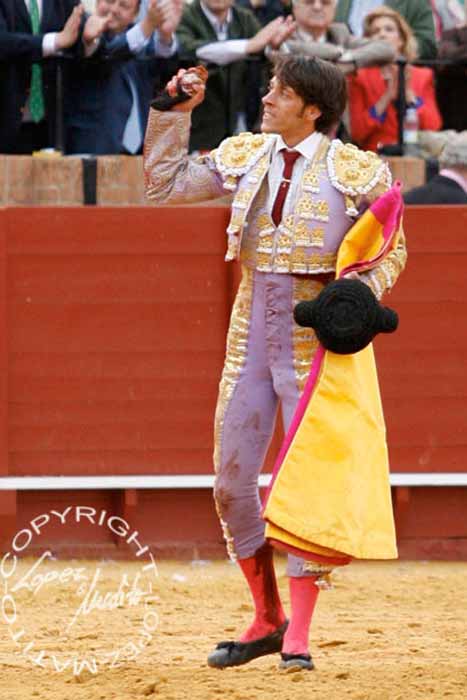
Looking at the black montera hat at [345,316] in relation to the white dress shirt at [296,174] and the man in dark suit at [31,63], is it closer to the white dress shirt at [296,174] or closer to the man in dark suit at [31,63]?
the white dress shirt at [296,174]

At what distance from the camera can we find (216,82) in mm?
7723

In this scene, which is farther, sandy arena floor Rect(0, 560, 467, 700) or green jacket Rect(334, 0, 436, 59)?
green jacket Rect(334, 0, 436, 59)

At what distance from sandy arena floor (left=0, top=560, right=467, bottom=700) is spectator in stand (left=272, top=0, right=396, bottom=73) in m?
2.19

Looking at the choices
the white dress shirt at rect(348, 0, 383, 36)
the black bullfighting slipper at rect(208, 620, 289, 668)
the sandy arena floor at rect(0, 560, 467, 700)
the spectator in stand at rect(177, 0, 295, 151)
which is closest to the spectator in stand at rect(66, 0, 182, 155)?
the spectator in stand at rect(177, 0, 295, 151)

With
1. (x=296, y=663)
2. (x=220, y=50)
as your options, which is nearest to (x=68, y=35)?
(x=220, y=50)

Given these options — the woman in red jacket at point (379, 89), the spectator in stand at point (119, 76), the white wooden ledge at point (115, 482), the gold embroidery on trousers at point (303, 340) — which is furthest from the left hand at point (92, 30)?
the gold embroidery on trousers at point (303, 340)

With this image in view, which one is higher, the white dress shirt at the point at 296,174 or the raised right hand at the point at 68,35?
the raised right hand at the point at 68,35

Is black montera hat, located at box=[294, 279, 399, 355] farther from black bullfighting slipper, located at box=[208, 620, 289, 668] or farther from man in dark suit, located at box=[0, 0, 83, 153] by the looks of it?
man in dark suit, located at box=[0, 0, 83, 153]

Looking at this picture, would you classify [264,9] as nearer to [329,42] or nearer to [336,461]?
[329,42]

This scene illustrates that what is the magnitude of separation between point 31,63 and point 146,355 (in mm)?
1304

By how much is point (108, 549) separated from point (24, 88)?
1.94 meters

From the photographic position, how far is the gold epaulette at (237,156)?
182 inches

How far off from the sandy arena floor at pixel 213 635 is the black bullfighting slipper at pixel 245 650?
0.03 m

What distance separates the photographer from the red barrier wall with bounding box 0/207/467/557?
714 centimetres
